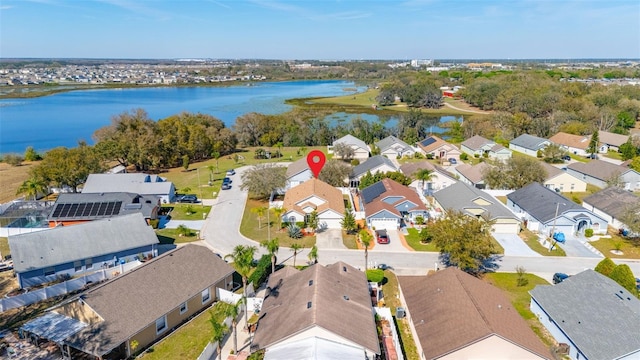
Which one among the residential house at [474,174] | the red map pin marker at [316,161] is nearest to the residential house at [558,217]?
the residential house at [474,174]

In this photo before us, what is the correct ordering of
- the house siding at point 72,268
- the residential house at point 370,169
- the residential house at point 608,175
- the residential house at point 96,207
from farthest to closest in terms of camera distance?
the residential house at point 370,169 < the residential house at point 608,175 < the residential house at point 96,207 < the house siding at point 72,268

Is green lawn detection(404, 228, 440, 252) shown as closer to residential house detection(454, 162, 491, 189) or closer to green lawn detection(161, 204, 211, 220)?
residential house detection(454, 162, 491, 189)

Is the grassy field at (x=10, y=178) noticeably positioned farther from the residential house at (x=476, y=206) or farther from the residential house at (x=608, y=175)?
the residential house at (x=608, y=175)

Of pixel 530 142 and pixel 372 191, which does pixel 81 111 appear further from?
pixel 530 142

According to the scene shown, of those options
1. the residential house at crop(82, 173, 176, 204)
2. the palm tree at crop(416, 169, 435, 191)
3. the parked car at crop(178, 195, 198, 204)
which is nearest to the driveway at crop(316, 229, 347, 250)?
the palm tree at crop(416, 169, 435, 191)

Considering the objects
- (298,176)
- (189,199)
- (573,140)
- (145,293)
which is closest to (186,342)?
(145,293)

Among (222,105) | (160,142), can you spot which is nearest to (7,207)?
(160,142)

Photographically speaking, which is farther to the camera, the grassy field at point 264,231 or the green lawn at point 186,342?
the grassy field at point 264,231
